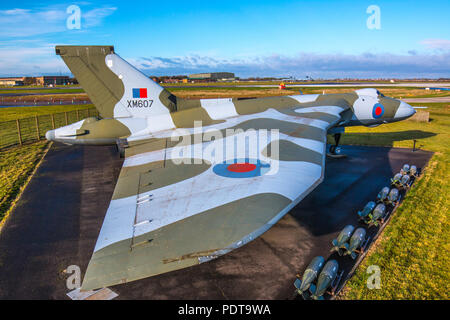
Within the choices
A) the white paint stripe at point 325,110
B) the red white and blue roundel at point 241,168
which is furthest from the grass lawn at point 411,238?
the white paint stripe at point 325,110

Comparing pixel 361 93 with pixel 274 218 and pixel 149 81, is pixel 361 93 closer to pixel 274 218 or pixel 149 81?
pixel 149 81

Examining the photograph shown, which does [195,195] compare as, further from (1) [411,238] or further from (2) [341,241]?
(1) [411,238]

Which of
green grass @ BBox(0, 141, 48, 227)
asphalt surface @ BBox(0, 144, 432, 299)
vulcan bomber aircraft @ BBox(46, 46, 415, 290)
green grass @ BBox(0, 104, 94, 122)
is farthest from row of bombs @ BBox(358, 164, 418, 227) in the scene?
green grass @ BBox(0, 104, 94, 122)

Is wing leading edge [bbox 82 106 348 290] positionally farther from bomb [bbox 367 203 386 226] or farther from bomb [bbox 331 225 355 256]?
bomb [bbox 367 203 386 226]

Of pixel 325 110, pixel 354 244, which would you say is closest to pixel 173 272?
pixel 354 244

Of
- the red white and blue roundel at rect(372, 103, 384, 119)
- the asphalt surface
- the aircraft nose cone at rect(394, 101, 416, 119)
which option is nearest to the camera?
the asphalt surface
